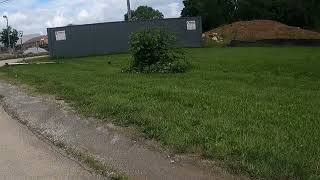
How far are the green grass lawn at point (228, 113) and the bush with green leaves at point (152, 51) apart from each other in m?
4.03

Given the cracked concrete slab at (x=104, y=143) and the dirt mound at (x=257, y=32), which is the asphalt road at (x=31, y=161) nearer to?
the cracked concrete slab at (x=104, y=143)

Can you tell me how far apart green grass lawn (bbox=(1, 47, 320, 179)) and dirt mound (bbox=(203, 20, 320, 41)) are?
4634 centimetres

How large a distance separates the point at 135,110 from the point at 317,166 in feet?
16.8

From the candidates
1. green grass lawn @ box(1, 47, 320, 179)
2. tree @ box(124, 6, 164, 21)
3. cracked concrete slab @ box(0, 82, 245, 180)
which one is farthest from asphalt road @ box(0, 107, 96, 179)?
tree @ box(124, 6, 164, 21)

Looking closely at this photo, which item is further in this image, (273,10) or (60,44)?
(273,10)

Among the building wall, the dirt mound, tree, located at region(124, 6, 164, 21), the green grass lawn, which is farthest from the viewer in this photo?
tree, located at region(124, 6, 164, 21)

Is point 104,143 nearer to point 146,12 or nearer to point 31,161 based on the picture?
point 31,161

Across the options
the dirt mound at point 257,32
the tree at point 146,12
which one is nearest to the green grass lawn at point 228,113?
the dirt mound at point 257,32

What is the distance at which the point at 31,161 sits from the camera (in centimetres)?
823

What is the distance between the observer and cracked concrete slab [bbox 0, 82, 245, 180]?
698 cm

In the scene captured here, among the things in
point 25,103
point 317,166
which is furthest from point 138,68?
point 317,166

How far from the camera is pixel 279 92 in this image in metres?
13.3

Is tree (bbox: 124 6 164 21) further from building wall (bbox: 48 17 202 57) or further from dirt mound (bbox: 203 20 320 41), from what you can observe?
building wall (bbox: 48 17 202 57)

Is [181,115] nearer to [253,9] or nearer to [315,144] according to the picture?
[315,144]
